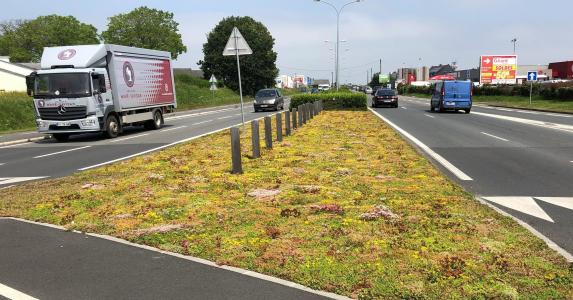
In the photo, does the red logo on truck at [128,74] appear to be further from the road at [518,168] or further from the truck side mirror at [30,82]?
the road at [518,168]

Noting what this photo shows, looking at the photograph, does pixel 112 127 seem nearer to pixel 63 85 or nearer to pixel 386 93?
pixel 63 85

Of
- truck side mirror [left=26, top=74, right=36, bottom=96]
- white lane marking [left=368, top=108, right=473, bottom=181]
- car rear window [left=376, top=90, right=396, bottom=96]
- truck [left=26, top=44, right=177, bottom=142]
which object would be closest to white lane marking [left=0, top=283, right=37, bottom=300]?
white lane marking [left=368, top=108, right=473, bottom=181]

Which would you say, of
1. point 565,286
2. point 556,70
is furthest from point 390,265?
point 556,70

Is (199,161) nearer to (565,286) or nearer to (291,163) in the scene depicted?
(291,163)

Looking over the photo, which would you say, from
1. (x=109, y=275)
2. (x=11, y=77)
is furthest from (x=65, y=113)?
(x=11, y=77)

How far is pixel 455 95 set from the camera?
29.9m

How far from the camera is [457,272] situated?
154 inches

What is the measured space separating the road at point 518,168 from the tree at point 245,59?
63432mm

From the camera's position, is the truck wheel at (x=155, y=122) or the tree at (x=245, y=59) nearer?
the truck wheel at (x=155, y=122)

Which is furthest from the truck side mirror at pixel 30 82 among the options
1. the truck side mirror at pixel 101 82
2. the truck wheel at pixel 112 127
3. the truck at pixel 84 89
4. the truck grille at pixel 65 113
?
the truck wheel at pixel 112 127

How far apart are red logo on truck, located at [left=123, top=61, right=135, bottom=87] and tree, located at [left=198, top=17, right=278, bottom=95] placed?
59884mm

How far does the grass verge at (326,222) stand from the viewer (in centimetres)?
387

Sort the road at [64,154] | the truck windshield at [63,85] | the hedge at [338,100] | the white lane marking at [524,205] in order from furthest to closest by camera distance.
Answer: the hedge at [338,100], the truck windshield at [63,85], the road at [64,154], the white lane marking at [524,205]

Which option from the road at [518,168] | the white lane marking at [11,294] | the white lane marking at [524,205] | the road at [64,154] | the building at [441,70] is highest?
the building at [441,70]
